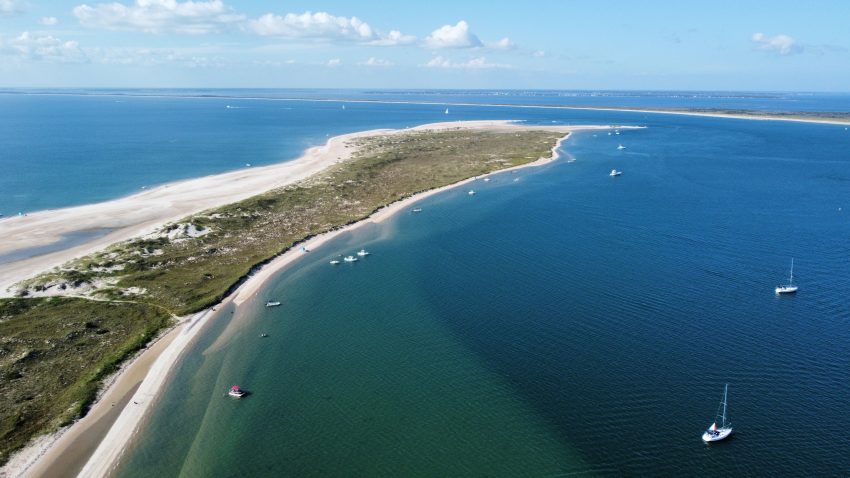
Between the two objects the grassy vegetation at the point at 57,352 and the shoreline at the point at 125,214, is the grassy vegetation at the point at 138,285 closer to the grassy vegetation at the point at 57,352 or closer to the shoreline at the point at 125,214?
the grassy vegetation at the point at 57,352

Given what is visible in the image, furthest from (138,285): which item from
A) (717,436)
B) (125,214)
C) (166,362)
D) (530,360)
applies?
(717,436)

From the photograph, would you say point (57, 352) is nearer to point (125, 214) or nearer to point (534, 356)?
point (534, 356)

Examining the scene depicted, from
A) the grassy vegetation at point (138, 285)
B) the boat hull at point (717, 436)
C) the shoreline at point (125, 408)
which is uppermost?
the grassy vegetation at point (138, 285)

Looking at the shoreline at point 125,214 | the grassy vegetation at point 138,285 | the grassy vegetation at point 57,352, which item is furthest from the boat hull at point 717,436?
the shoreline at point 125,214

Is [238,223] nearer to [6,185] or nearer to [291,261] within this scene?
[291,261]

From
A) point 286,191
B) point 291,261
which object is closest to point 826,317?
point 291,261

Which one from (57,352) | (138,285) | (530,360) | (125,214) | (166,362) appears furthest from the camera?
(125,214)

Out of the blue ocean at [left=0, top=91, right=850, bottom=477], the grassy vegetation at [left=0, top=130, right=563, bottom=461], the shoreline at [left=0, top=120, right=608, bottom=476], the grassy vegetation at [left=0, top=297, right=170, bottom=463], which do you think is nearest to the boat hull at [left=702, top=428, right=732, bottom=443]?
the blue ocean at [left=0, top=91, right=850, bottom=477]

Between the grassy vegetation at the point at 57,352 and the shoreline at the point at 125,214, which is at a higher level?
the shoreline at the point at 125,214
